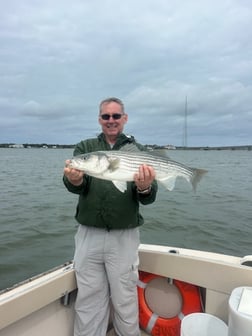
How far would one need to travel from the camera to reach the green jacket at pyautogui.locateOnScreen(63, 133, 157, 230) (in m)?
3.82

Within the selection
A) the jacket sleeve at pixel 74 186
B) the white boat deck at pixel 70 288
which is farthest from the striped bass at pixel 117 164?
the white boat deck at pixel 70 288

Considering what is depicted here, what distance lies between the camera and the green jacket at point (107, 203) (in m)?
3.82

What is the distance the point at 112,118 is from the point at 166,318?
2919 mm

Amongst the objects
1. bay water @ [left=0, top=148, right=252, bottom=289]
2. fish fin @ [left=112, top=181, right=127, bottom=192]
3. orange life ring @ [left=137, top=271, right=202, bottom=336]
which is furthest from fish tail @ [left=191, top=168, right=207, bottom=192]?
bay water @ [left=0, top=148, right=252, bottom=289]

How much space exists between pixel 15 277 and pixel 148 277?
18.5 feet

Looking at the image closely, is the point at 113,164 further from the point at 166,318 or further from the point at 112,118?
the point at 166,318

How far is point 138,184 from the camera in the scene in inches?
149

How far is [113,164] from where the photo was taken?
12.4 ft

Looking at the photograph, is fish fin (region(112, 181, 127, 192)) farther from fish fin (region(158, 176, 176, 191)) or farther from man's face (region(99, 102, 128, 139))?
man's face (region(99, 102, 128, 139))

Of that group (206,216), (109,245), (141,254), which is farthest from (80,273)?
(206,216)

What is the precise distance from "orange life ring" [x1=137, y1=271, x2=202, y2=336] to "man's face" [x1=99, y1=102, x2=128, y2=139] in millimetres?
2151

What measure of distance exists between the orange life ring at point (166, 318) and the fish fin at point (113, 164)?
72.5 inches

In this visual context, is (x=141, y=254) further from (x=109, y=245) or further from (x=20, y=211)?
(x=20, y=211)

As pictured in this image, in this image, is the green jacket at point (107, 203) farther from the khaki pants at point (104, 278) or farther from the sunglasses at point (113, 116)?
the sunglasses at point (113, 116)
